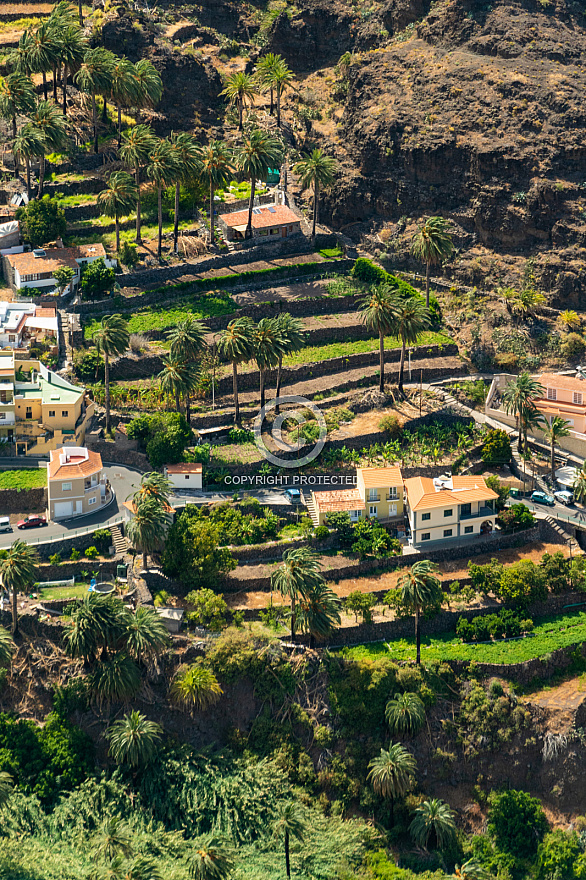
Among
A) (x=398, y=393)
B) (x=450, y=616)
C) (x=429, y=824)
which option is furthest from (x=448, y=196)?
(x=429, y=824)

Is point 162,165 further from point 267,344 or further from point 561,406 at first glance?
point 561,406

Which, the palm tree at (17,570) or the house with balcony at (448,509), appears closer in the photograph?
the palm tree at (17,570)

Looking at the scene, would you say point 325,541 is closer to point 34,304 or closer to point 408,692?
point 408,692

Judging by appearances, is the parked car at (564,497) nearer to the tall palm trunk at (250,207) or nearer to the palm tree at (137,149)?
the tall palm trunk at (250,207)

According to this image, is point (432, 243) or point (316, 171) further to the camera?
point (316, 171)

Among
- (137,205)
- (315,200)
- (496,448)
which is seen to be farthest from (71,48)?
(496,448)

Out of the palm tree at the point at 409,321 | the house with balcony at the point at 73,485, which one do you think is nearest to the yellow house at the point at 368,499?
the palm tree at the point at 409,321
